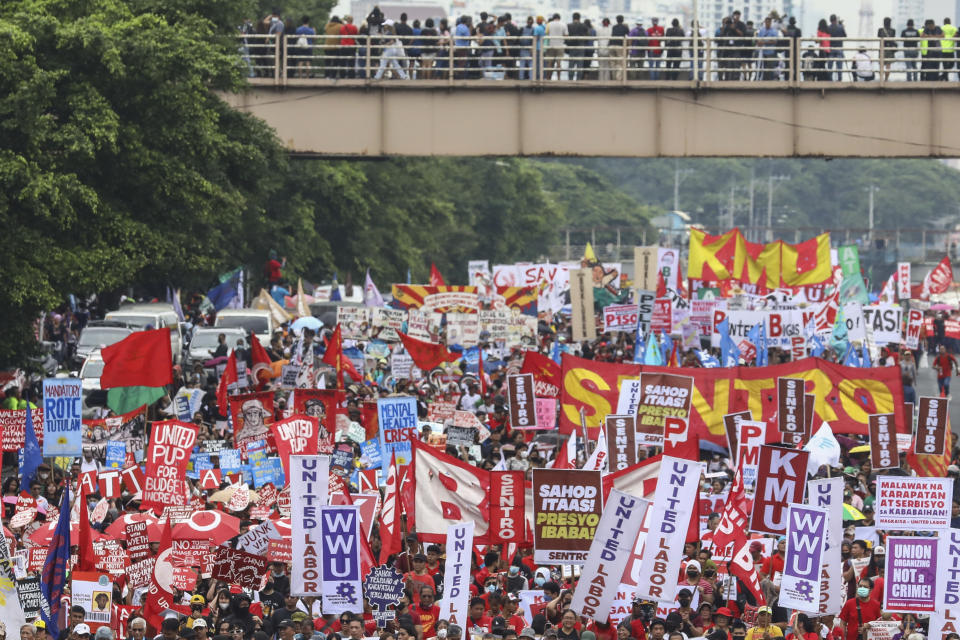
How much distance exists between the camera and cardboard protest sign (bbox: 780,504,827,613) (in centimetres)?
1414

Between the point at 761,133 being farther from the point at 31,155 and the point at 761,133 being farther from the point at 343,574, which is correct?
the point at 343,574

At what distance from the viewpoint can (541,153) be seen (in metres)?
32.8

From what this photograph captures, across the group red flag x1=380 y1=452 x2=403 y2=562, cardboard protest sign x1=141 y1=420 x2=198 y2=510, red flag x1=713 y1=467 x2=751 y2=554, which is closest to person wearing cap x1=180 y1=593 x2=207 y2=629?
red flag x1=380 y1=452 x2=403 y2=562

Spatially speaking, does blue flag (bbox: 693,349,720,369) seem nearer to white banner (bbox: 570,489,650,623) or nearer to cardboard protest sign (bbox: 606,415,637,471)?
cardboard protest sign (bbox: 606,415,637,471)

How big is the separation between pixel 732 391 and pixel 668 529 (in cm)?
866

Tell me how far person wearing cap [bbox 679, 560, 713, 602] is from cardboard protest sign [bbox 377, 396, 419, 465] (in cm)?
473

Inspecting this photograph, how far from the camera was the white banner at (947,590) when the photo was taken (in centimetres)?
1445

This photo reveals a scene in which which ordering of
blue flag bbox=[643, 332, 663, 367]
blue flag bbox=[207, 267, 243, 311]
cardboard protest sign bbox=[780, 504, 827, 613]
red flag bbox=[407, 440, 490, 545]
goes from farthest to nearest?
blue flag bbox=[207, 267, 243, 311] → blue flag bbox=[643, 332, 663, 367] → red flag bbox=[407, 440, 490, 545] → cardboard protest sign bbox=[780, 504, 827, 613]

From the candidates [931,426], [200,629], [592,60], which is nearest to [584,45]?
[592,60]

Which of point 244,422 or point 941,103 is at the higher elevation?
point 941,103

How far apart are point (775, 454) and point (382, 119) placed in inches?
703

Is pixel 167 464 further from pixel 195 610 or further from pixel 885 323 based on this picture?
pixel 885 323

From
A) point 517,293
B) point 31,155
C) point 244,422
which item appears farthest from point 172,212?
point 517,293

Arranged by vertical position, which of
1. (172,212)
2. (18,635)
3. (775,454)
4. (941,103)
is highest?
(941,103)
